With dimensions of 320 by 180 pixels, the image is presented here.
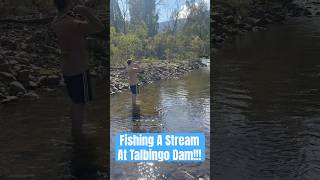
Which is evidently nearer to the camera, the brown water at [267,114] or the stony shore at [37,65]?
the stony shore at [37,65]

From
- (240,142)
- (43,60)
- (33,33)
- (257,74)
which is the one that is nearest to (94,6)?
(33,33)

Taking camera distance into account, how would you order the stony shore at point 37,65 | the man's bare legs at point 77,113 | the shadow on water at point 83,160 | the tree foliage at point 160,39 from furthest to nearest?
1. the man's bare legs at point 77,113
2. the shadow on water at point 83,160
3. the stony shore at point 37,65
4. the tree foliage at point 160,39

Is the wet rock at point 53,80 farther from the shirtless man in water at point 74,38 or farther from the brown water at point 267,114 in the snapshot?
the shirtless man in water at point 74,38

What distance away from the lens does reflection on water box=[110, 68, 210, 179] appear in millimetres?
4859

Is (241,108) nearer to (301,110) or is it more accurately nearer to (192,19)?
(301,110)

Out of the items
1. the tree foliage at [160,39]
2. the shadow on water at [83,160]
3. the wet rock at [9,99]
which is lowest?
the shadow on water at [83,160]

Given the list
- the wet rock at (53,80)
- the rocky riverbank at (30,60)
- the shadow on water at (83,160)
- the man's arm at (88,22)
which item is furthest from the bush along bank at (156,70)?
the wet rock at (53,80)

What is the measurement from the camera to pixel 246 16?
74.2 ft

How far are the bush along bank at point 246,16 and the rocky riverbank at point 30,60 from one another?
4.95 metres

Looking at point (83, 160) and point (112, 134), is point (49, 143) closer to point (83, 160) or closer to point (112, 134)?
point (83, 160)

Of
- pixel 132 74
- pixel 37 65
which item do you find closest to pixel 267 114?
pixel 132 74

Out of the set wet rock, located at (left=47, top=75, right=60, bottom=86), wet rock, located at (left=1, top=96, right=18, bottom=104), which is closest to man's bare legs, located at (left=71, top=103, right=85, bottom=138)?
wet rock, located at (left=1, top=96, right=18, bottom=104)

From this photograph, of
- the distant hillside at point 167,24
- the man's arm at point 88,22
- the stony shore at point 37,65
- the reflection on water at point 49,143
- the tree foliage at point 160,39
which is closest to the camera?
the tree foliage at point 160,39

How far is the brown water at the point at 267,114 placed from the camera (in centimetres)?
557
